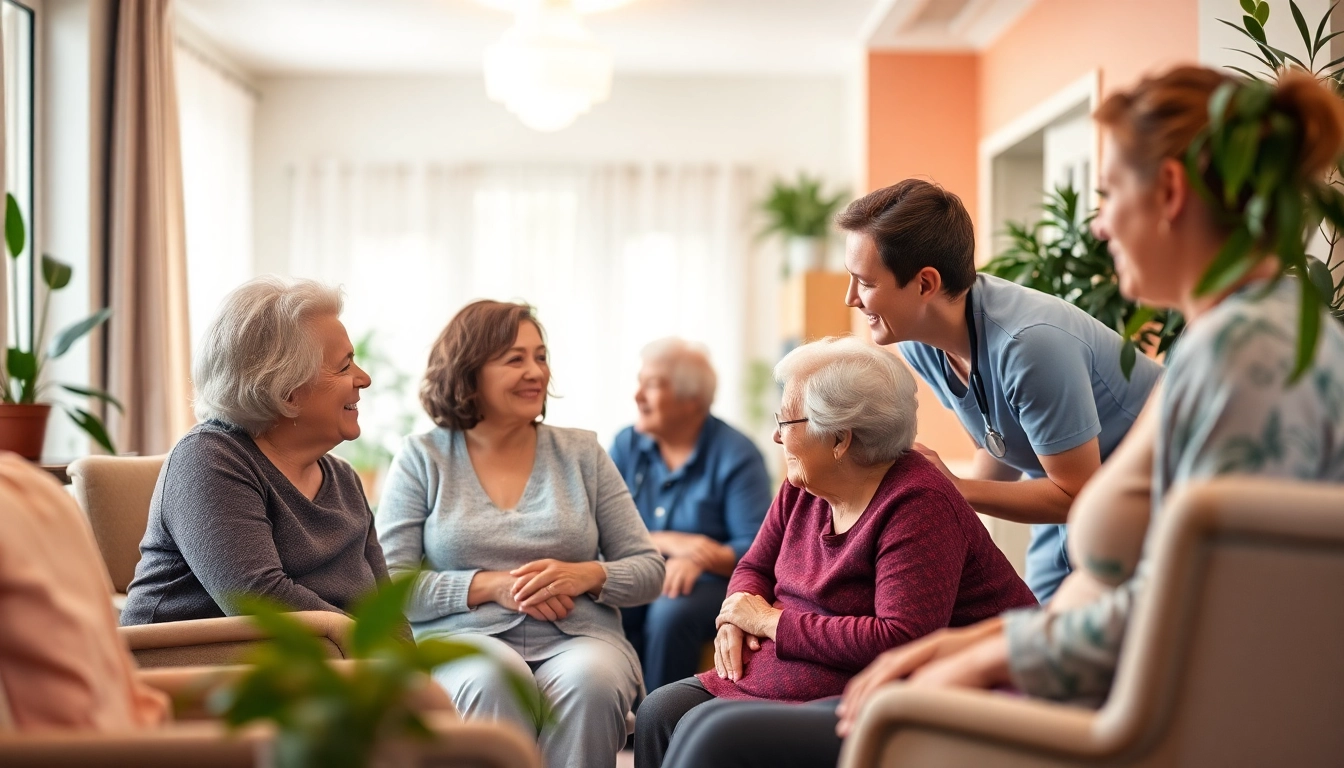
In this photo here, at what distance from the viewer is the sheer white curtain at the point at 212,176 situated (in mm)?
5578

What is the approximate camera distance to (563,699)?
86.6 inches

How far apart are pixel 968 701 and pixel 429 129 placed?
604 cm

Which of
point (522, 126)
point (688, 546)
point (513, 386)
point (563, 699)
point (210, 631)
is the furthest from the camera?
point (522, 126)

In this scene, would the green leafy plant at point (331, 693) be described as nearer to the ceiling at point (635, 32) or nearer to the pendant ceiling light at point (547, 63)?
the pendant ceiling light at point (547, 63)

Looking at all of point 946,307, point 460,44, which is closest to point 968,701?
point 946,307

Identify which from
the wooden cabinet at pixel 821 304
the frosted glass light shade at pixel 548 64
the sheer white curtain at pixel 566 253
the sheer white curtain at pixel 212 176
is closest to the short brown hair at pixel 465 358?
the frosted glass light shade at pixel 548 64

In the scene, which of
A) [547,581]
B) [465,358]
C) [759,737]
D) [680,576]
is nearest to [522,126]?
[680,576]

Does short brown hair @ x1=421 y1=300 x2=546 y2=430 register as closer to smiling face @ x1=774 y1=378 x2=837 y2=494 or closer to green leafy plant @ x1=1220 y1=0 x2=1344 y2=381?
smiling face @ x1=774 y1=378 x2=837 y2=494

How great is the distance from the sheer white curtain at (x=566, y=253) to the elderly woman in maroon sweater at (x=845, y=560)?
181 inches

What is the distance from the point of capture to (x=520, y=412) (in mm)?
2480

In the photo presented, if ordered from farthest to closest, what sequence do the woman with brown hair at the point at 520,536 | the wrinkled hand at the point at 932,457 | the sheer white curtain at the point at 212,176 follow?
the sheer white curtain at the point at 212,176 → the woman with brown hair at the point at 520,536 → the wrinkled hand at the point at 932,457

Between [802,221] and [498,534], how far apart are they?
13.3ft

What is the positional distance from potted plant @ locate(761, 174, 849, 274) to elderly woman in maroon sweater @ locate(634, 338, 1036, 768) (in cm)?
415

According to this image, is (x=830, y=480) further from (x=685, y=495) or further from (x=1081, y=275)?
(x=1081, y=275)
